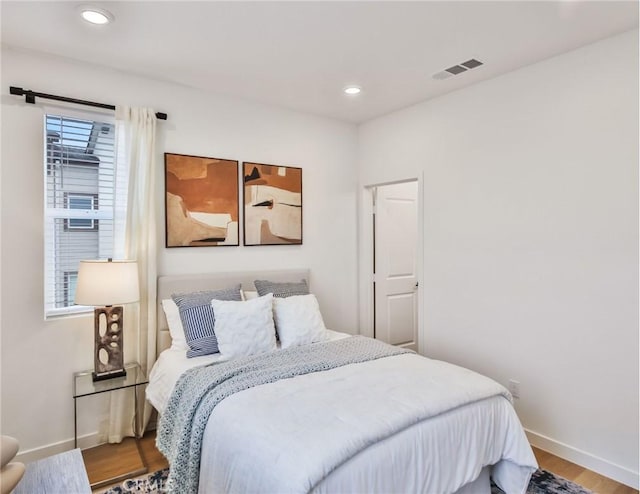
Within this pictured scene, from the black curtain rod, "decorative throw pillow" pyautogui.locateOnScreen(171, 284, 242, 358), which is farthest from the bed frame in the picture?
the black curtain rod

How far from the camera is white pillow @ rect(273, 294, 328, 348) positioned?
2.92 metres

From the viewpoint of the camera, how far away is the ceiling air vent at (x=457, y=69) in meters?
2.79

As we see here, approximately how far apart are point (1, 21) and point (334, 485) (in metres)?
2.92

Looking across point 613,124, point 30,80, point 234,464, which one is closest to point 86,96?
point 30,80

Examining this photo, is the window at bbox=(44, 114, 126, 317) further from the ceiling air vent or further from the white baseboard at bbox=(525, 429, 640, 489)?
the white baseboard at bbox=(525, 429, 640, 489)

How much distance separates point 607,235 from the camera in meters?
2.48

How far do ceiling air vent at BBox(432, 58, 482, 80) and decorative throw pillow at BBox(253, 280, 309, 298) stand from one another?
78.3 inches

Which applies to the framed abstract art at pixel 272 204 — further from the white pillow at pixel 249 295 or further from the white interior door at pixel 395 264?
the white interior door at pixel 395 264

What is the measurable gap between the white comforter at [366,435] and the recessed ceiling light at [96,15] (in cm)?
212

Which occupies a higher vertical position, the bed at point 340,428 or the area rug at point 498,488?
the bed at point 340,428

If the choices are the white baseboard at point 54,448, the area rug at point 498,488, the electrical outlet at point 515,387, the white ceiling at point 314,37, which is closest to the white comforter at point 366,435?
the area rug at point 498,488

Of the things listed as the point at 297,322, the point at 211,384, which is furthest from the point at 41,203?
the point at 297,322

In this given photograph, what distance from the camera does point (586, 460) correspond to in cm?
258

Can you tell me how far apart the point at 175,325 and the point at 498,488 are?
232 cm
